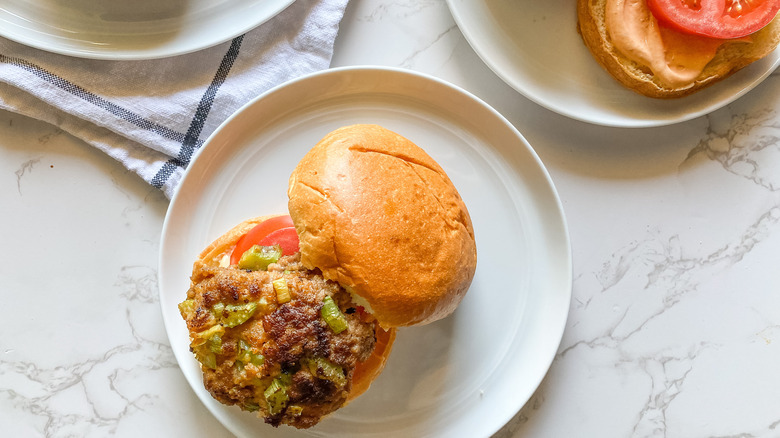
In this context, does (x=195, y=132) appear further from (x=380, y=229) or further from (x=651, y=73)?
(x=651, y=73)

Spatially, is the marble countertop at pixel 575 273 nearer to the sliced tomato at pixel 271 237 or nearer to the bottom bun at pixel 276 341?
the sliced tomato at pixel 271 237

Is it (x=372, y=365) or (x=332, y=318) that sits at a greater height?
(x=332, y=318)

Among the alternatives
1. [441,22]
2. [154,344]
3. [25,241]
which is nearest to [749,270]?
[441,22]

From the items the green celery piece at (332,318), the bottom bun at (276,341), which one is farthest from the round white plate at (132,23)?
the green celery piece at (332,318)

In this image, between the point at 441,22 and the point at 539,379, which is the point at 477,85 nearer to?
the point at 441,22

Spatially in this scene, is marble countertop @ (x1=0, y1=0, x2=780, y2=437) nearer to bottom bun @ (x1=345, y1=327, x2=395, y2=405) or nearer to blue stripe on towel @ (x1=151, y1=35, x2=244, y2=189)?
blue stripe on towel @ (x1=151, y1=35, x2=244, y2=189)

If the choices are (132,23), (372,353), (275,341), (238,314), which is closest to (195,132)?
(132,23)

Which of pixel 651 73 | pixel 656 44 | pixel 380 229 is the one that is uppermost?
pixel 656 44
